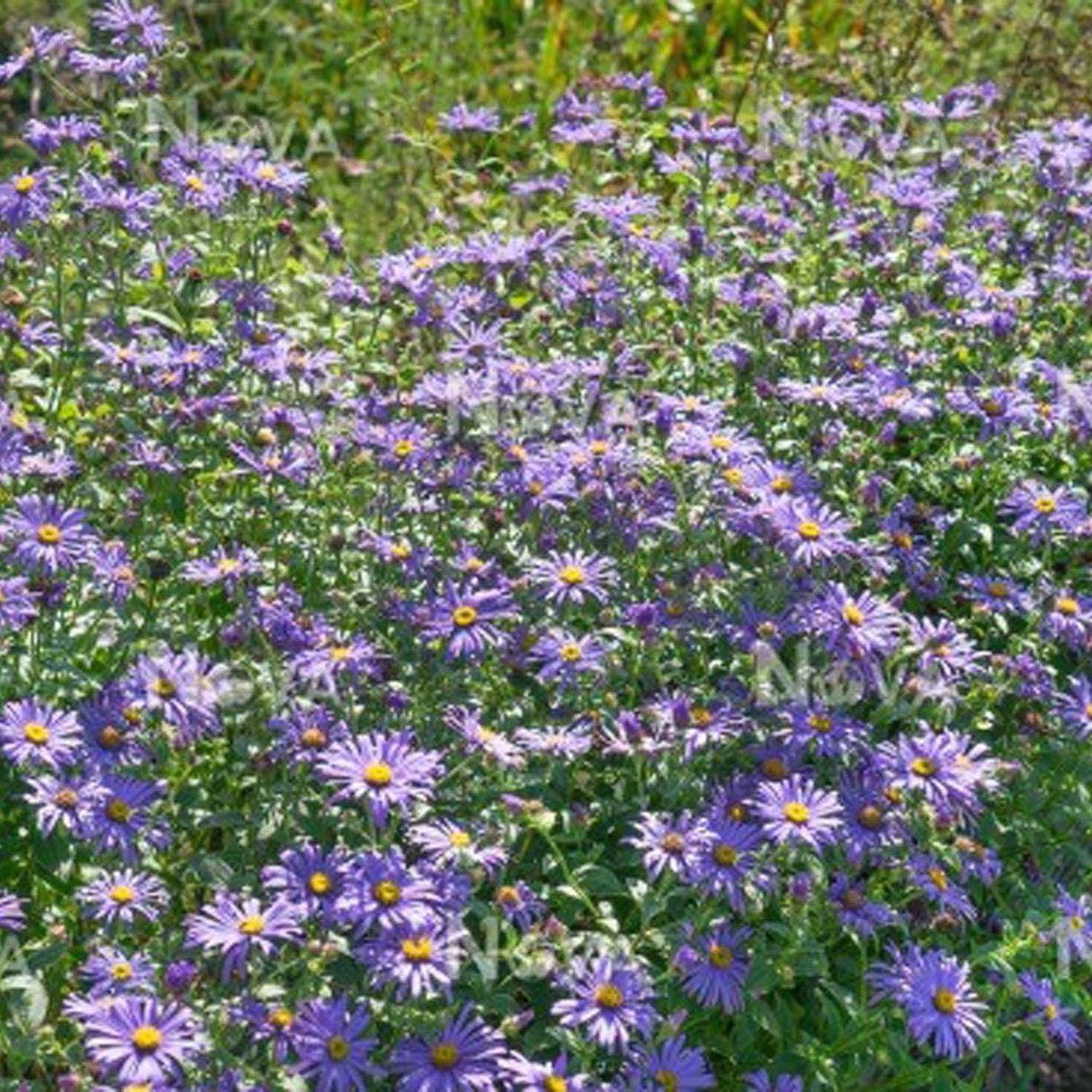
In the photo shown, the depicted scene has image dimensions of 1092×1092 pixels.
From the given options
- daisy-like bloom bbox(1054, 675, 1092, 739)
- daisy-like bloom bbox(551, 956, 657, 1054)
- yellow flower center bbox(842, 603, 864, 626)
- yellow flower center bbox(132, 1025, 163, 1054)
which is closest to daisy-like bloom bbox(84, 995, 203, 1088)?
yellow flower center bbox(132, 1025, 163, 1054)

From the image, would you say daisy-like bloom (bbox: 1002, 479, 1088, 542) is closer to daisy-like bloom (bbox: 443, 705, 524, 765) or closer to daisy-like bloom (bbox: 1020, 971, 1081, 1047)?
daisy-like bloom (bbox: 1020, 971, 1081, 1047)

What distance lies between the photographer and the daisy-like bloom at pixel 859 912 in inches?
113

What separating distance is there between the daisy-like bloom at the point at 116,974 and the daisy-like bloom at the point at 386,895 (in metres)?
0.26

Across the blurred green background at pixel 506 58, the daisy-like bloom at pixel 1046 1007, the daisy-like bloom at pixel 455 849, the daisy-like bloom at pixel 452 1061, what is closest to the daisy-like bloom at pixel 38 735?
the daisy-like bloom at pixel 455 849

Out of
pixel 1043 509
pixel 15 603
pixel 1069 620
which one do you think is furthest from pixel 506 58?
pixel 15 603

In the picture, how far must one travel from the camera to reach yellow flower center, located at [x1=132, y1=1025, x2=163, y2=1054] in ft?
8.16

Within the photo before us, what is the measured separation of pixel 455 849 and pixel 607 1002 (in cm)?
27

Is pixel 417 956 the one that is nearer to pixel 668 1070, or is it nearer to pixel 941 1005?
pixel 668 1070

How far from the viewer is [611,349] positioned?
3.66 meters

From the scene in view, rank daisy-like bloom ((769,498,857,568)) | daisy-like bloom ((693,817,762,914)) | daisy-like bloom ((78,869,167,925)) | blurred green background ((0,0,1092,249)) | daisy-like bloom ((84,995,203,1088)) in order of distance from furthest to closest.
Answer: blurred green background ((0,0,1092,249)), daisy-like bloom ((769,498,857,568)), daisy-like bloom ((693,817,762,914)), daisy-like bloom ((78,869,167,925)), daisy-like bloom ((84,995,203,1088))

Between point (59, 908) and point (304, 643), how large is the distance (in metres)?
0.54

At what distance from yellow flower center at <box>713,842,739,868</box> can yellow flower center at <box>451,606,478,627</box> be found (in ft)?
1.57

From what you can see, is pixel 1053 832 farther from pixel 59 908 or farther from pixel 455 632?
pixel 59 908

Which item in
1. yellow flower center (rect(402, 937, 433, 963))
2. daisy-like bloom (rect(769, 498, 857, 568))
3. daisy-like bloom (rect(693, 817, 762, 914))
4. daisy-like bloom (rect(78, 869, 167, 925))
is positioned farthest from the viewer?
daisy-like bloom (rect(769, 498, 857, 568))
